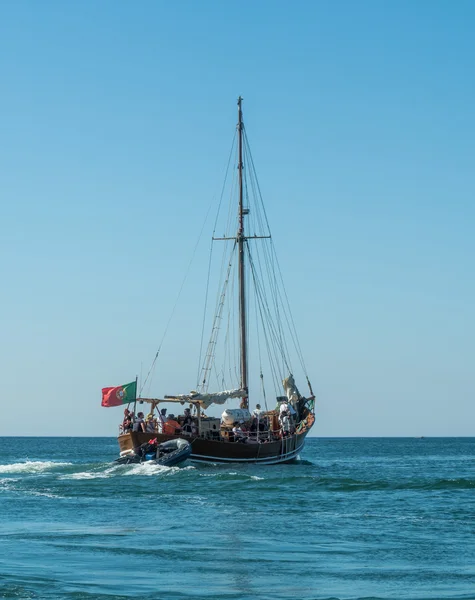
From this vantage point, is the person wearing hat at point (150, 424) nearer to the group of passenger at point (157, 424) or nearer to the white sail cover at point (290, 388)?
the group of passenger at point (157, 424)

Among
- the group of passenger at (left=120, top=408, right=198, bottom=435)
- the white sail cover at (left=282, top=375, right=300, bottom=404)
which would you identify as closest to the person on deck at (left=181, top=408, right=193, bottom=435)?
the group of passenger at (left=120, top=408, right=198, bottom=435)

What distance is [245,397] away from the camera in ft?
210

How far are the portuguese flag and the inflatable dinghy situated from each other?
279 centimetres

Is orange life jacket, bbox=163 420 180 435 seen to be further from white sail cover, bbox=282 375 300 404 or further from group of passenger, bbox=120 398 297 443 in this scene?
white sail cover, bbox=282 375 300 404

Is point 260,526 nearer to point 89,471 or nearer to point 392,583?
point 392,583

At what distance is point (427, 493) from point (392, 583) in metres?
22.9

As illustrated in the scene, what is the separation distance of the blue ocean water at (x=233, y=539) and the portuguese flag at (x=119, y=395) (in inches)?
266

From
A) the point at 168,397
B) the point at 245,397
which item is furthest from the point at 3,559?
the point at 245,397

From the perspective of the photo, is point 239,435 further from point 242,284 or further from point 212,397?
point 242,284

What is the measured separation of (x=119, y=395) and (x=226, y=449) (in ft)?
20.5

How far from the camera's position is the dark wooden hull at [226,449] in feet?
173

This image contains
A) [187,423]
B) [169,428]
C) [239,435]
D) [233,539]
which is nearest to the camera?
[233,539]

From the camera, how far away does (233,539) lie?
27.5 m

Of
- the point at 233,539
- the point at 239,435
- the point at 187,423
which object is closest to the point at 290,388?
the point at 239,435
